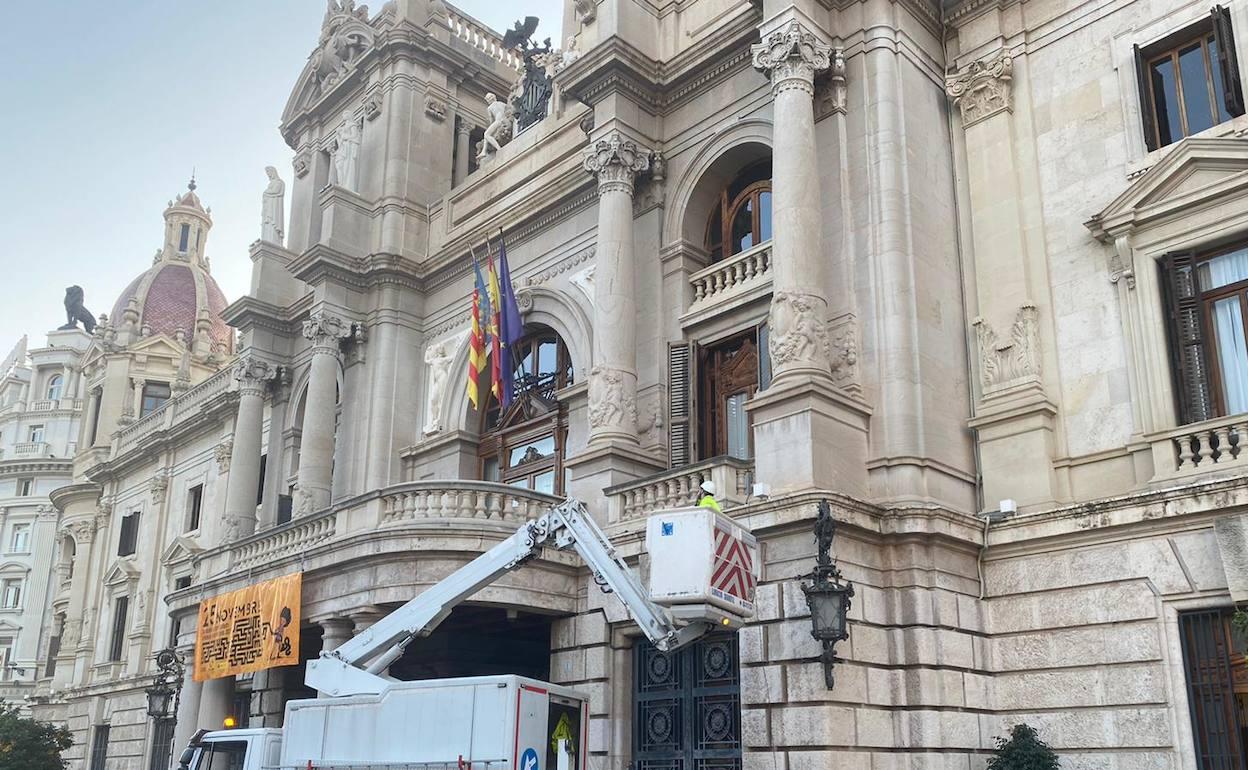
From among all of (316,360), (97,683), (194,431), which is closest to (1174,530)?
(316,360)

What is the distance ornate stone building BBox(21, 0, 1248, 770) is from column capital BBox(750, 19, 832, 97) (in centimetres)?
6

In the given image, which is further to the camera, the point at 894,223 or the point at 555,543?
the point at 894,223

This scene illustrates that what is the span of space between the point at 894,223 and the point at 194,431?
103 feet

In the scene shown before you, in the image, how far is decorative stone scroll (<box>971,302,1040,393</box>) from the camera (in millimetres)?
19484

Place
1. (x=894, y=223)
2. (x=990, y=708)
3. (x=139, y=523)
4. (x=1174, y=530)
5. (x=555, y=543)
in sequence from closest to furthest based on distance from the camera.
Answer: (x=555, y=543) < (x=1174, y=530) < (x=990, y=708) < (x=894, y=223) < (x=139, y=523)

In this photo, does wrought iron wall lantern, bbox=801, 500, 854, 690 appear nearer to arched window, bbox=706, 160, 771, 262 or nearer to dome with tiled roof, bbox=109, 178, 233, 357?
arched window, bbox=706, 160, 771, 262

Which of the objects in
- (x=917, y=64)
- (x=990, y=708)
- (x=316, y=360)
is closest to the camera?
(x=990, y=708)

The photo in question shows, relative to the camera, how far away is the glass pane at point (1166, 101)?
63.6 feet

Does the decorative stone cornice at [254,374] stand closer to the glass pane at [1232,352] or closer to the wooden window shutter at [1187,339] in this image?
the wooden window shutter at [1187,339]

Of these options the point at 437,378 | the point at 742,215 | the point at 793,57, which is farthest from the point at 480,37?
the point at 793,57

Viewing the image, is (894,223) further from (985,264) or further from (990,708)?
(990,708)

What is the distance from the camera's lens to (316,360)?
3020 centimetres

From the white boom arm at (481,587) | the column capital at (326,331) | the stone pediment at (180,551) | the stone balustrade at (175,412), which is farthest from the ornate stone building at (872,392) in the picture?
the stone balustrade at (175,412)

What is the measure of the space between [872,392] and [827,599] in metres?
4.20
